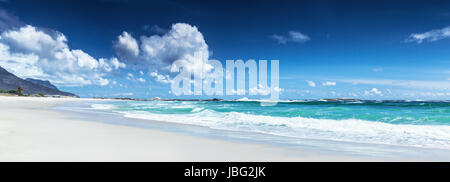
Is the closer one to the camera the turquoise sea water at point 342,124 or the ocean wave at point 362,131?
the ocean wave at point 362,131

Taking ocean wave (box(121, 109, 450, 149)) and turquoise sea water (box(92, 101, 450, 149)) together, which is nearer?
ocean wave (box(121, 109, 450, 149))

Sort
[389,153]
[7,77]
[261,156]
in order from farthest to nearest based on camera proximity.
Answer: [7,77]
[389,153]
[261,156]

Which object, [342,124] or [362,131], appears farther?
[342,124]

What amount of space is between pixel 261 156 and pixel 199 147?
1.42m

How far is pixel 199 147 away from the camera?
204 inches
